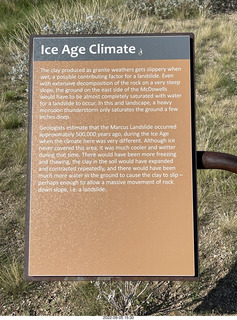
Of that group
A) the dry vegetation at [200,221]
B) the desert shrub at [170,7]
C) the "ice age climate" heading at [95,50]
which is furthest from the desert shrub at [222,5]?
the "ice age climate" heading at [95,50]

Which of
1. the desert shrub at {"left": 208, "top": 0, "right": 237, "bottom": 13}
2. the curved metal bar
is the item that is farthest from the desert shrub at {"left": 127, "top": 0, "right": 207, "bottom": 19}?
the curved metal bar

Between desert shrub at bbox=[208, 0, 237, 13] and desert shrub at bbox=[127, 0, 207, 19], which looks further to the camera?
desert shrub at bbox=[208, 0, 237, 13]

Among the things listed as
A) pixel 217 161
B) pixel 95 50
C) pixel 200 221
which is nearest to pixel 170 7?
pixel 200 221

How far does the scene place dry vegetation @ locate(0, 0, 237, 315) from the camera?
9.53 ft

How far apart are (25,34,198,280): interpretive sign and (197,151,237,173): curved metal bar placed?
0.09 metres

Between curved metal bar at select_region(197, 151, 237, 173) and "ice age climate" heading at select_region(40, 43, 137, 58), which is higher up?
"ice age climate" heading at select_region(40, 43, 137, 58)

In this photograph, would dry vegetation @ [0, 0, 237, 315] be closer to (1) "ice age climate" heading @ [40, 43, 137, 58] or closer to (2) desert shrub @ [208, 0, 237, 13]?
(1) "ice age climate" heading @ [40, 43, 137, 58]

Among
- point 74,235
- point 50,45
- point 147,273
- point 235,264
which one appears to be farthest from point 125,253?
point 235,264

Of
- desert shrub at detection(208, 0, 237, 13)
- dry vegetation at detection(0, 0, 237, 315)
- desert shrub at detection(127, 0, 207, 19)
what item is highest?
desert shrub at detection(208, 0, 237, 13)

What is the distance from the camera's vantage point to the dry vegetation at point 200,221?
2904 millimetres

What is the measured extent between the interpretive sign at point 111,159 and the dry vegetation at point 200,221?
72 cm

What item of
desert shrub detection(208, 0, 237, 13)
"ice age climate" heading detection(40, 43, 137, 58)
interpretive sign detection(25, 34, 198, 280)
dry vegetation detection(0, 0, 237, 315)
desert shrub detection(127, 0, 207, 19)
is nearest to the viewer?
interpretive sign detection(25, 34, 198, 280)

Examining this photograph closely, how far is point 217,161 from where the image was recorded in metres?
2.04

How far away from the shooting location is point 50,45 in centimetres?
212
